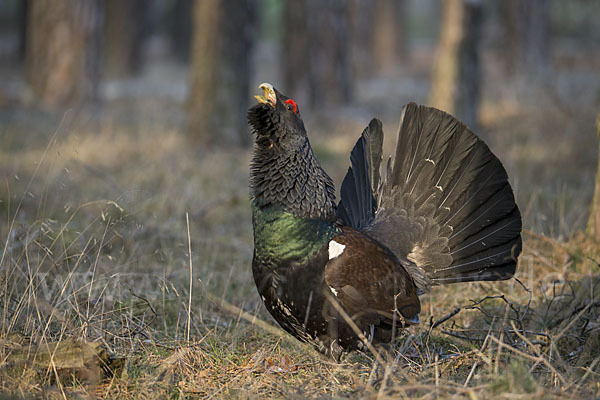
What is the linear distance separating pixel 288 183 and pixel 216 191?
3876 millimetres

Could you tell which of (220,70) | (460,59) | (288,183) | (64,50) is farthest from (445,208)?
(64,50)

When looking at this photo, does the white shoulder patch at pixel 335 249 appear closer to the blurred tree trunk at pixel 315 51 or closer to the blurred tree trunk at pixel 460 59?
the blurred tree trunk at pixel 460 59

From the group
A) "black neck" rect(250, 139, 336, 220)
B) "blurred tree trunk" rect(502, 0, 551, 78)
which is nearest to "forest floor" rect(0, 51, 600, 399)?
"black neck" rect(250, 139, 336, 220)

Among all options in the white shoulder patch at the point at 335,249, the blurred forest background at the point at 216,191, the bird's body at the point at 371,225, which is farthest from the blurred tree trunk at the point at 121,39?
the white shoulder patch at the point at 335,249

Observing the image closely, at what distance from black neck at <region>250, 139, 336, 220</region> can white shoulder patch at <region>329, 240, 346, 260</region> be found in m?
0.17

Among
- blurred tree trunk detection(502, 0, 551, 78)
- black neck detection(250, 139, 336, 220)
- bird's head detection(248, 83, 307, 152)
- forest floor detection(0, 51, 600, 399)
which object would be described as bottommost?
forest floor detection(0, 51, 600, 399)

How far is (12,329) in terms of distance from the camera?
330 cm

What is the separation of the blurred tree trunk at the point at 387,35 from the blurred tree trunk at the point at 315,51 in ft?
43.1

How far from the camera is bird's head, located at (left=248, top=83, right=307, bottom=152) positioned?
3.45 m

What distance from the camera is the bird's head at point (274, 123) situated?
3.45 meters

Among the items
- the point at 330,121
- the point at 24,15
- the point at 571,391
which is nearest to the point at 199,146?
the point at 330,121

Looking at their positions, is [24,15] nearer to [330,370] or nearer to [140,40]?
[140,40]

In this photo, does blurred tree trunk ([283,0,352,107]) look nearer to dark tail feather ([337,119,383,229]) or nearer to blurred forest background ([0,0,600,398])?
blurred forest background ([0,0,600,398])

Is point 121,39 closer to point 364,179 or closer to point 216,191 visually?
point 216,191
